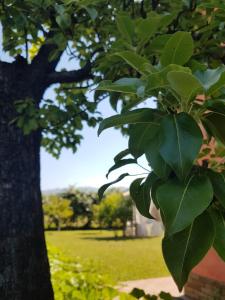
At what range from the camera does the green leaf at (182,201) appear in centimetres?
94

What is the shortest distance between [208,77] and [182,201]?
350 mm

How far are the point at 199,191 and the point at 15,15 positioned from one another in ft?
5.43

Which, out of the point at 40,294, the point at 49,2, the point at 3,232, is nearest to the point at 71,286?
the point at 40,294

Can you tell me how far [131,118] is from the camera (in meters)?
1.16

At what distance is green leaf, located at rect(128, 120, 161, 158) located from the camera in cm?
120

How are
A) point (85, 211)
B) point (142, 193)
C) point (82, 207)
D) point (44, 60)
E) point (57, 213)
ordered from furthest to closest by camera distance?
1. point (82, 207)
2. point (85, 211)
3. point (57, 213)
4. point (44, 60)
5. point (142, 193)

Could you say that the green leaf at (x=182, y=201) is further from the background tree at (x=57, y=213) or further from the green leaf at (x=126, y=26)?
the background tree at (x=57, y=213)

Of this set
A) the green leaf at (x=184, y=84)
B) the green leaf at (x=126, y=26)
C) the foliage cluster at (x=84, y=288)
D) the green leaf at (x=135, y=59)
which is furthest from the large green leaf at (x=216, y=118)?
the foliage cluster at (x=84, y=288)

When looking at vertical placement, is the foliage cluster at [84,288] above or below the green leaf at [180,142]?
below

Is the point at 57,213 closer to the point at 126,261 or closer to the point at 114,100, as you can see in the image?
the point at 126,261

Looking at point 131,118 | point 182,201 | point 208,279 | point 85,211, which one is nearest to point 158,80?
point 131,118

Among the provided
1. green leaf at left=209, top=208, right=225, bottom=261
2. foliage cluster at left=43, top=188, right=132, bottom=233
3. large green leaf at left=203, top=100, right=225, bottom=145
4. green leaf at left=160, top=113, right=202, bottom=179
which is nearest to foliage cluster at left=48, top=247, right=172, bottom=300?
green leaf at left=209, top=208, right=225, bottom=261

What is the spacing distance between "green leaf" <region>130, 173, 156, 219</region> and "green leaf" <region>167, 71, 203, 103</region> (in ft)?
1.04

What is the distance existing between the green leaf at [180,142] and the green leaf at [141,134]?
111 millimetres
